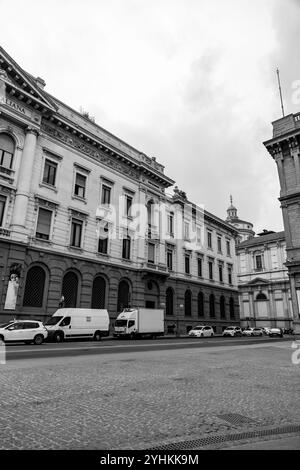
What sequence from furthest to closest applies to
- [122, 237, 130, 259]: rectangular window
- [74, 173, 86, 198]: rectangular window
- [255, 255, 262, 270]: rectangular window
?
[255, 255, 262, 270]: rectangular window, [122, 237, 130, 259]: rectangular window, [74, 173, 86, 198]: rectangular window

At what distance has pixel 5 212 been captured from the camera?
24.2 meters

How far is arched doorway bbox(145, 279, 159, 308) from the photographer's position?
35156 millimetres

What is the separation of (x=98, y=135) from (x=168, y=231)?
589 inches

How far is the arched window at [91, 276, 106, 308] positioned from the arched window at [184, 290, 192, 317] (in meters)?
14.3

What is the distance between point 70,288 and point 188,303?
1903 centimetres

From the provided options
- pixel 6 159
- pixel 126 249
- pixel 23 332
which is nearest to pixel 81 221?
pixel 126 249

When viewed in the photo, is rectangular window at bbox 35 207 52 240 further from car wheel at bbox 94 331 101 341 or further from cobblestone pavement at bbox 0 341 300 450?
cobblestone pavement at bbox 0 341 300 450

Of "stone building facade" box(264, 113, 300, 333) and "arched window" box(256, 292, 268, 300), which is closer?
"stone building facade" box(264, 113, 300, 333)

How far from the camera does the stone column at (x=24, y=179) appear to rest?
2441 centimetres

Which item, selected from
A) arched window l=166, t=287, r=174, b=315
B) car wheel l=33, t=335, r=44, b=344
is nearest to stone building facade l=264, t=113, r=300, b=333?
arched window l=166, t=287, r=174, b=315

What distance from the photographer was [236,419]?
5.02 metres

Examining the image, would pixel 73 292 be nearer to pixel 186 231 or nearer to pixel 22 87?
pixel 22 87
